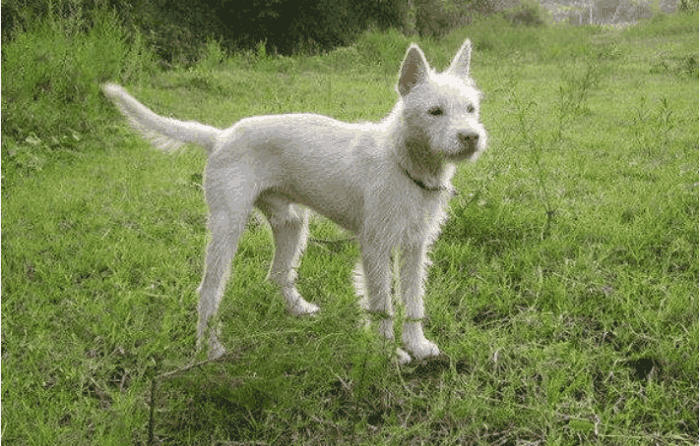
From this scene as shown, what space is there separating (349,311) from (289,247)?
1028mm

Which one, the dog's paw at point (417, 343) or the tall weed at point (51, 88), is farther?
the tall weed at point (51, 88)

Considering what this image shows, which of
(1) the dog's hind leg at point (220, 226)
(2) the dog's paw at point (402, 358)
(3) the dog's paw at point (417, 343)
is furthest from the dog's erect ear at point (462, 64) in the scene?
(2) the dog's paw at point (402, 358)

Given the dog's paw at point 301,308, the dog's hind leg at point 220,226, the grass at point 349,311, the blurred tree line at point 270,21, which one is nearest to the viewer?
the grass at point 349,311

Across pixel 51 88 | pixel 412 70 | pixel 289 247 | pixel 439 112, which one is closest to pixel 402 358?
pixel 289 247

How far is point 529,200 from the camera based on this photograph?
4.80 meters

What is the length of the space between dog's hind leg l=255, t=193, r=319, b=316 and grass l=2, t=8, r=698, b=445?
13 cm

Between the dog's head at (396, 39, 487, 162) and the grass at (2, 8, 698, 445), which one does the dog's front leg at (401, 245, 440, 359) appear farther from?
→ the dog's head at (396, 39, 487, 162)

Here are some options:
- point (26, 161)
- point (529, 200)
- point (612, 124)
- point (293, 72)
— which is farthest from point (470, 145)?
point (293, 72)

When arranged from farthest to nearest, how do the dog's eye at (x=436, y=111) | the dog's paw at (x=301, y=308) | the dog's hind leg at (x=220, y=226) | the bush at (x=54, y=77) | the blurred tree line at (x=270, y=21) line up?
the blurred tree line at (x=270, y=21)
the bush at (x=54, y=77)
the dog's paw at (x=301, y=308)
the dog's hind leg at (x=220, y=226)
the dog's eye at (x=436, y=111)

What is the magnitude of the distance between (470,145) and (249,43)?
12696mm

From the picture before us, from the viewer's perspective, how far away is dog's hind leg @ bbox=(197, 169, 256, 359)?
2.95 m

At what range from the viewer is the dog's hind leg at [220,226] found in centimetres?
295

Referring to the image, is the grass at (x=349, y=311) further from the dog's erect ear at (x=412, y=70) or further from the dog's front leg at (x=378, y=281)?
the dog's erect ear at (x=412, y=70)

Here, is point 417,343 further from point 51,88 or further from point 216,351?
point 51,88
